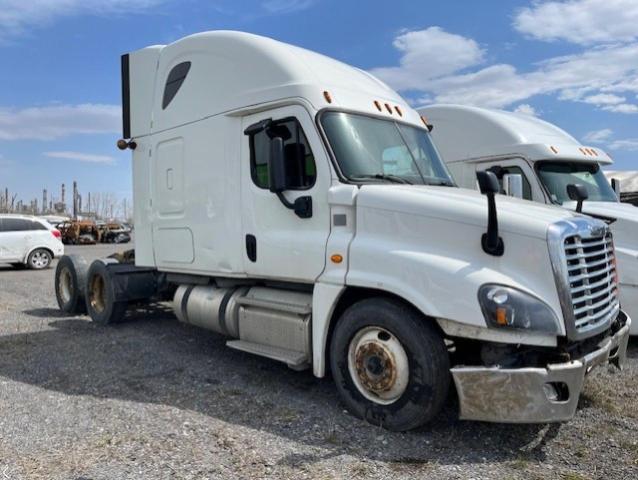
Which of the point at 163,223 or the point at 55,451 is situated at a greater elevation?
the point at 163,223

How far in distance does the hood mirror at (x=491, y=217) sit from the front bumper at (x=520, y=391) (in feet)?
2.72

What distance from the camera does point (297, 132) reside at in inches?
199

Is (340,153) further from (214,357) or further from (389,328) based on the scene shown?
(214,357)

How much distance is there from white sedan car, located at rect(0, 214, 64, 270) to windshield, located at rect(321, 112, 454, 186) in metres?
15.7

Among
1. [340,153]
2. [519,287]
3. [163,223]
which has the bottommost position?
[519,287]

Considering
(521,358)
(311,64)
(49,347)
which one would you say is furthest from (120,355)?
(521,358)

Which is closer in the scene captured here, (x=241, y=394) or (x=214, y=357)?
(x=241, y=394)

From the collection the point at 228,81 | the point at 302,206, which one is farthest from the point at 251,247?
the point at 228,81

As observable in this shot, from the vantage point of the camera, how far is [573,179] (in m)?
8.29

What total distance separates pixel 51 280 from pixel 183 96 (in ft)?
33.0

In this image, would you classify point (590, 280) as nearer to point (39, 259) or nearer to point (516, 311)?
point (516, 311)

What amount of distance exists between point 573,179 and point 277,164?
5358 mm

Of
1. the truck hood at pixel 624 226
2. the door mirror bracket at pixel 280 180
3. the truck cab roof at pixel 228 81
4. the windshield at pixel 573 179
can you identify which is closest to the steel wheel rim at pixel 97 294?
the truck cab roof at pixel 228 81

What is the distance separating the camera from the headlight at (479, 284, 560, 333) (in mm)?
3768
